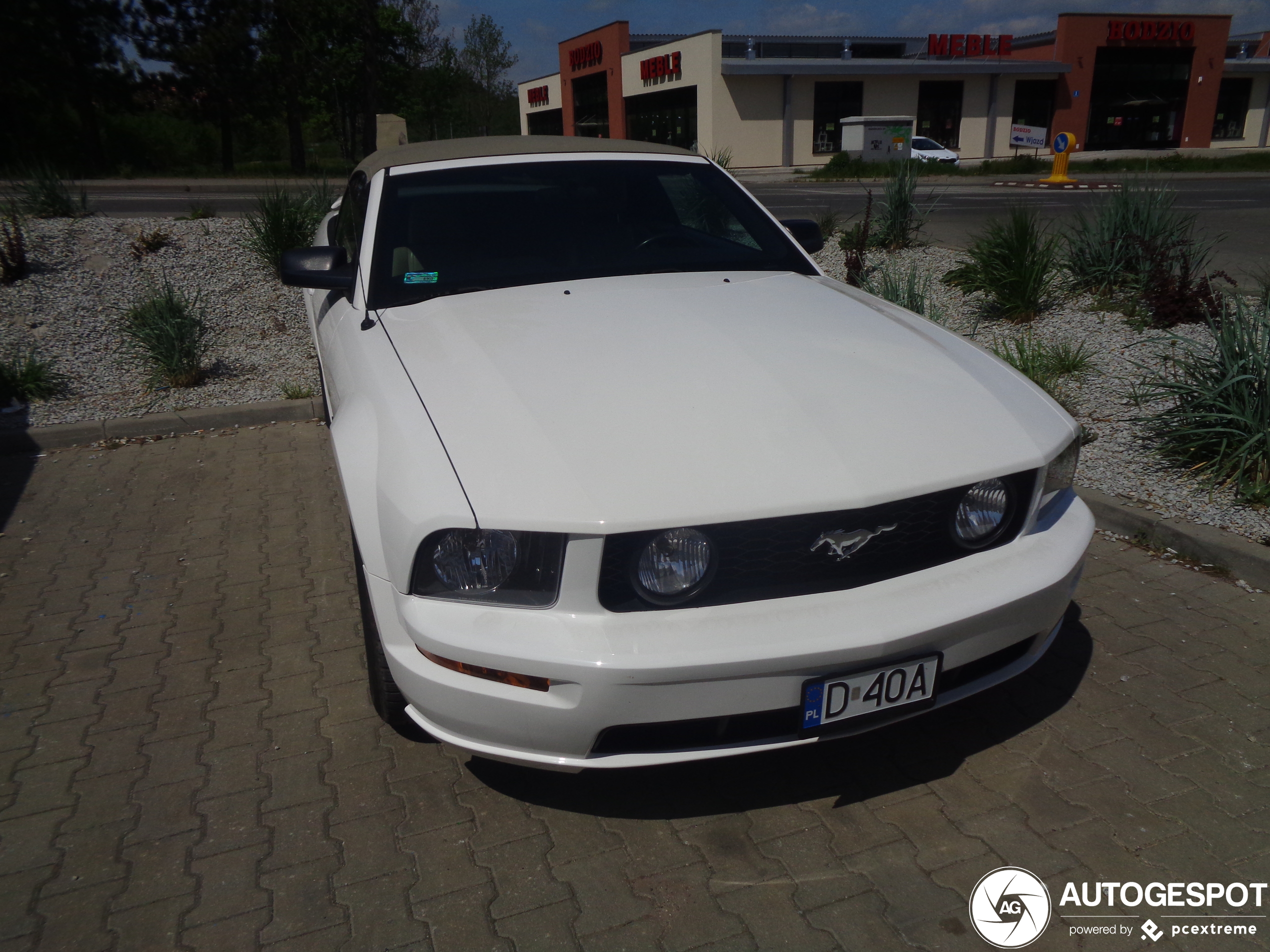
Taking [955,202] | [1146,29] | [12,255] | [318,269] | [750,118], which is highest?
[1146,29]

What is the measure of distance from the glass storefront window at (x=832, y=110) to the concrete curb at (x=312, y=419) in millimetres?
36283

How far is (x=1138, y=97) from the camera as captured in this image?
42.4 m

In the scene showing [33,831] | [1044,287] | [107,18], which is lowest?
[33,831]

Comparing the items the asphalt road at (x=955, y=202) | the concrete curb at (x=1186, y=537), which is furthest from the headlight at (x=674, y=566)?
the asphalt road at (x=955, y=202)

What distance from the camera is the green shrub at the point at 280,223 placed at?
8.38 meters

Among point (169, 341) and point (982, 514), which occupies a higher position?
point (982, 514)

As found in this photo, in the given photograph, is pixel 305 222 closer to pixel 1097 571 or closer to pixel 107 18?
pixel 1097 571

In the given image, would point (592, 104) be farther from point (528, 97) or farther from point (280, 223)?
point (280, 223)

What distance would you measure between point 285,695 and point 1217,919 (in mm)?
2766

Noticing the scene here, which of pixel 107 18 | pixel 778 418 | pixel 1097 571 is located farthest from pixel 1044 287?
pixel 107 18

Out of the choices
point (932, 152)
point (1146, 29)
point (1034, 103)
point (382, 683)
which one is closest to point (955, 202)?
point (932, 152)

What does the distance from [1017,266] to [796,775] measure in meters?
5.32

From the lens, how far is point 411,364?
2.73 m

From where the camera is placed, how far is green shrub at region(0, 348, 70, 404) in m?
6.30
